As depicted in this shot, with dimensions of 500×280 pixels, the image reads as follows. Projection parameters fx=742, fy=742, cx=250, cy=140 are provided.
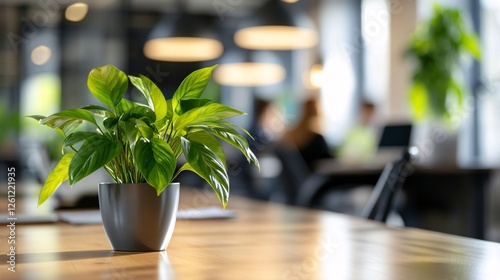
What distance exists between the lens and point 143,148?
1.06 m

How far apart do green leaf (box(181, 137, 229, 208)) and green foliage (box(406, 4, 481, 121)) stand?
4238 millimetres

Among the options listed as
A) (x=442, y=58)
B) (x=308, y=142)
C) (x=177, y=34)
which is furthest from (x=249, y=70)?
(x=177, y=34)

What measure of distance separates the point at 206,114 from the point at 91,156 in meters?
0.19

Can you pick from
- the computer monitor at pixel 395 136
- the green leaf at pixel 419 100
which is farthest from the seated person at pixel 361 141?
the computer monitor at pixel 395 136

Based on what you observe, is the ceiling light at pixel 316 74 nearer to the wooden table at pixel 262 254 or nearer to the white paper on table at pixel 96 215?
the white paper on table at pixel 96 215

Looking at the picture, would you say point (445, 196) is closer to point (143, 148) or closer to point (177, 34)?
point (177, 34)

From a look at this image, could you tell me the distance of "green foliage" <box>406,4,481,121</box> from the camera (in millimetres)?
5180

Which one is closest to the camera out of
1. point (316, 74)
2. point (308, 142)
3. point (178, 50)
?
point (308, 142)

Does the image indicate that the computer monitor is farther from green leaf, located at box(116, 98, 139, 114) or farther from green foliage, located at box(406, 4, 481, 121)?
green leaf, located at box(116, 98, 139, 114)

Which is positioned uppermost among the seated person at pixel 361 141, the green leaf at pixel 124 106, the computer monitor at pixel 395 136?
the green leaf at pixel 124 106

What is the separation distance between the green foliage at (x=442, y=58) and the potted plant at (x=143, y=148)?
165 inches

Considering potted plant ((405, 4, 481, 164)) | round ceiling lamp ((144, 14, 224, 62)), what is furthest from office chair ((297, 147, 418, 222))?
potted plant ((405, 4, 481, 164))

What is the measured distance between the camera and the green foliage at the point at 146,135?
1062mm

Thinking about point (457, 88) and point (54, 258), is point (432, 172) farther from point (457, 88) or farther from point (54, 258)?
point (54, 258)
